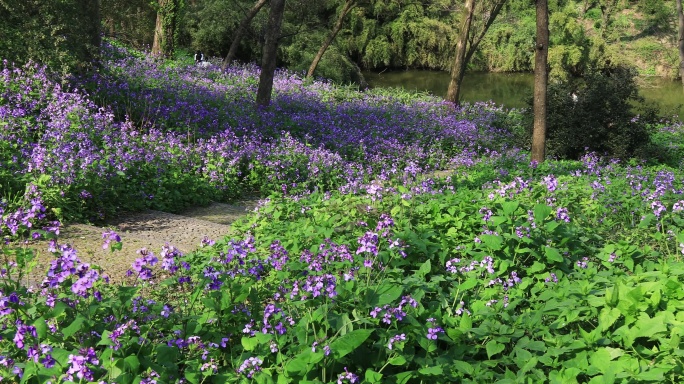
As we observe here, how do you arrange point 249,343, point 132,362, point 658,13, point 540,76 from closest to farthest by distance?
point 132,362 → point 249,343 → point 540,76 → point 658,13

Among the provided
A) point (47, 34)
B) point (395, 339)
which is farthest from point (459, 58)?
point (395, 339)

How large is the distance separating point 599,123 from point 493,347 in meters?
9.87

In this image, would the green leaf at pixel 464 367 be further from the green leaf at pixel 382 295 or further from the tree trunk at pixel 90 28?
the tree trunk at pixel 90 28

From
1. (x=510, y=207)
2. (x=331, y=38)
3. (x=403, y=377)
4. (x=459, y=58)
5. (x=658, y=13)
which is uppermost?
(x=658, y=13)

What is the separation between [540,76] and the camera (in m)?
8.23

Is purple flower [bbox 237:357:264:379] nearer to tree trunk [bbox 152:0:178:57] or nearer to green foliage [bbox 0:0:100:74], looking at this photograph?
green foliage [bbox 0:0:100:74]

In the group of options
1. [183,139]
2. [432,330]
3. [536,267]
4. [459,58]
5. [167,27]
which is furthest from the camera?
[167,27]

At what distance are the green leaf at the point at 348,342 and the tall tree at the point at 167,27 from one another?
50.9ft

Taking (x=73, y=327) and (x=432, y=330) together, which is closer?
(x=73, y=327)

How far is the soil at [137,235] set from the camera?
3848mm

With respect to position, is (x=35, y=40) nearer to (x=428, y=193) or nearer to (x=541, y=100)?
(x=428, y=193)

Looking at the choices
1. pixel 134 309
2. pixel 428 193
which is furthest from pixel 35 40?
pixel 134 309

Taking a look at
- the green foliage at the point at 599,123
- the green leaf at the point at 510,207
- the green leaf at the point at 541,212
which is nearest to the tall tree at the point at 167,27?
the green foliage at the point at 599,123

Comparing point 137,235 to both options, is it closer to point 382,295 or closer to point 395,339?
point 382,295
